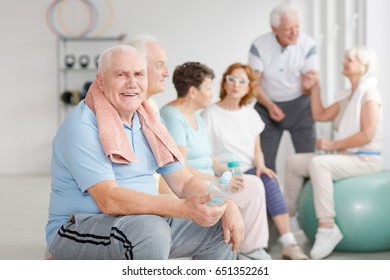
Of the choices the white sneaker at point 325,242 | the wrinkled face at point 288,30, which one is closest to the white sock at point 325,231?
the white sneaker at point 325,242

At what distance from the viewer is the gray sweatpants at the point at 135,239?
1.59 m

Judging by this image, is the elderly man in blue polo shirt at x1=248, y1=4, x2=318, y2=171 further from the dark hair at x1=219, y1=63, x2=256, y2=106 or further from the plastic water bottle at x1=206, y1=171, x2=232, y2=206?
the plastic water bottle at x1=206, y1=171, x2=232, y2=206

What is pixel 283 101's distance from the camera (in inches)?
136

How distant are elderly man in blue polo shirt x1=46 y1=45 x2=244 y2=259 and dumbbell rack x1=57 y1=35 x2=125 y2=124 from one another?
3.95 m

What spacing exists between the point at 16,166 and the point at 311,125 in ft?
7.92

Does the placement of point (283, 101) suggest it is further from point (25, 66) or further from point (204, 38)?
point (25, 66)

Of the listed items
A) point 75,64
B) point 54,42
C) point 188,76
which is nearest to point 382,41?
point 188,76

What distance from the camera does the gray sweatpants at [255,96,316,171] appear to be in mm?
3453

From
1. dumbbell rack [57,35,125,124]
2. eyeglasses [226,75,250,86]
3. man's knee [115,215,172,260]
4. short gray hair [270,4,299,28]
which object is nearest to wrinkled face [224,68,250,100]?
eyeglasses [226,75,250,86]

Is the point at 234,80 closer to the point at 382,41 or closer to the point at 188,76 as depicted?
the point at 188,76

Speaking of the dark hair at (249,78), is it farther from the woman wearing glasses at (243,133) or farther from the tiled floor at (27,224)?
the tiled floor at (27,224)

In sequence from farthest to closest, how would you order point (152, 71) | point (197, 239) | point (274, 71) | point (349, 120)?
point (274, 71) < point (349, 120) < point (152, 71) < point (197, 239)

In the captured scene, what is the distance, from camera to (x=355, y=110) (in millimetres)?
3006

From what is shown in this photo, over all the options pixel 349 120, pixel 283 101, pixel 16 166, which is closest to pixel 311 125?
pixel 283 101
